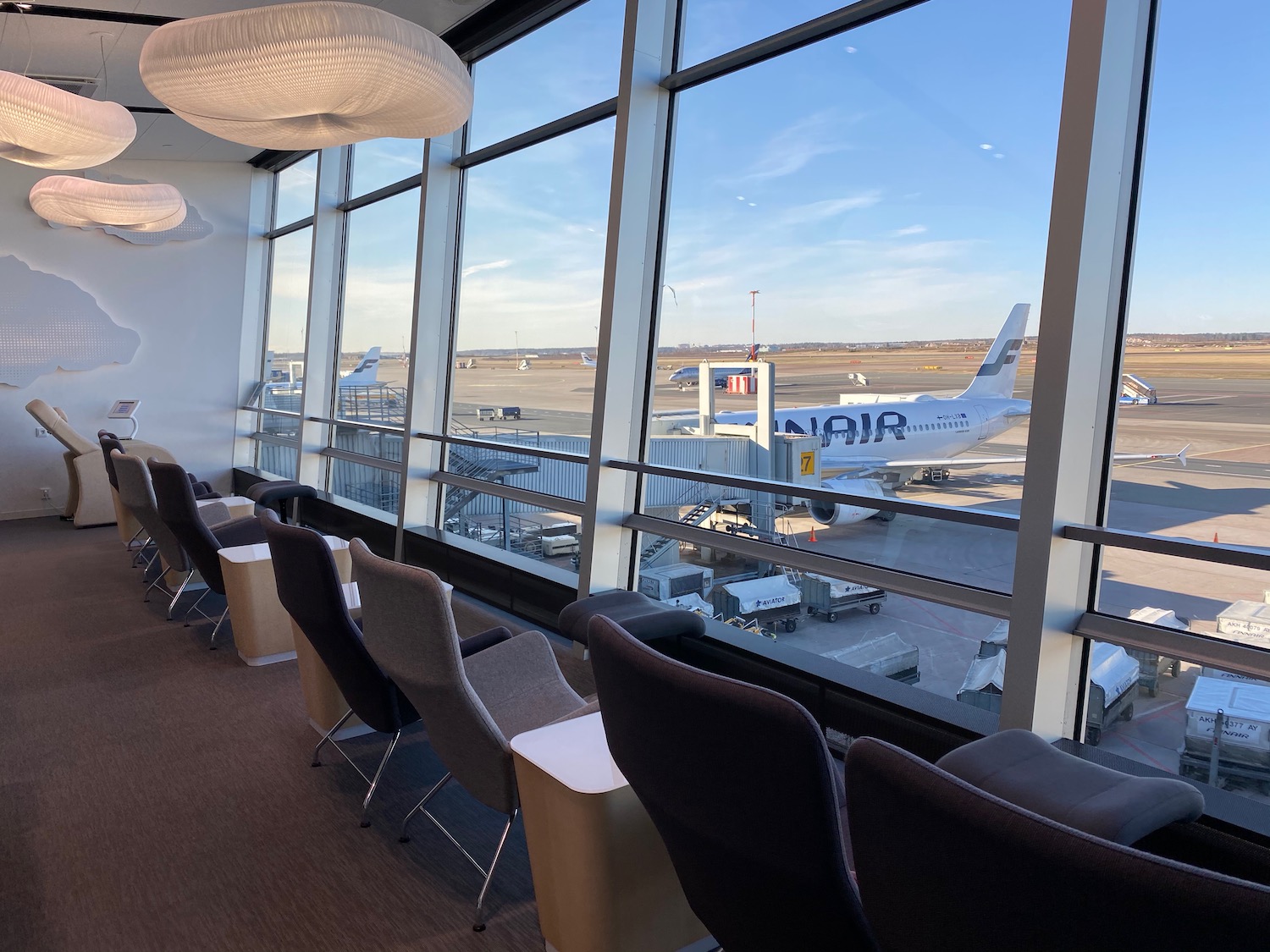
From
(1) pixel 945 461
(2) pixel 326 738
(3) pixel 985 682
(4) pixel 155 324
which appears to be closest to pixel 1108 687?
(3) pixel 985 682

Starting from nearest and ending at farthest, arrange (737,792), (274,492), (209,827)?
(737,792) < (209,827) < (274,492)

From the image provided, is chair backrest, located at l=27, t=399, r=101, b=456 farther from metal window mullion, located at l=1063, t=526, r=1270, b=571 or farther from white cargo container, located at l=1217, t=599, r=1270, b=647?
white cargo container, located at l=1217, t=599, r=1270, b=647

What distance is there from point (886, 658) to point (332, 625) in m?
2.23

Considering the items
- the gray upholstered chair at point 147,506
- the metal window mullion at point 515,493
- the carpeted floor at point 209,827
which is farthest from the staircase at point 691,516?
the gray upholstered chair at point 147,506

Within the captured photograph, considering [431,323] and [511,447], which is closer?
[511,447]

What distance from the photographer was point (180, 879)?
2.65 meters

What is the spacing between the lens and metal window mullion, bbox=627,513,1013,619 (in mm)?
3180

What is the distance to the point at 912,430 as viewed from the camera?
3.65m

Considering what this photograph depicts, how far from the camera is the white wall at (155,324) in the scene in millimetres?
8992

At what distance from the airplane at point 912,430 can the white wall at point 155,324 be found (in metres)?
8.34

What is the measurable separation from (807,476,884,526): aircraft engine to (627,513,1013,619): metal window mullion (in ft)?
0.56

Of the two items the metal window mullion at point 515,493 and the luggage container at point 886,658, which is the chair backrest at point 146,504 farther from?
the luggage container at point 886,658

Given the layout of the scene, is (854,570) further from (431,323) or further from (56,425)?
(56,425)

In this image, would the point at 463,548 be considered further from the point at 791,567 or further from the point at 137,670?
the point at 791,567
